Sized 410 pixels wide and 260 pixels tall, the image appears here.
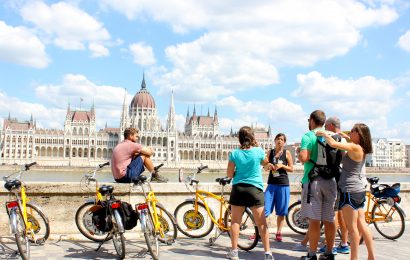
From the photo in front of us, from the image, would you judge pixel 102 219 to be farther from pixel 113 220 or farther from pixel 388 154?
pixel 388 154

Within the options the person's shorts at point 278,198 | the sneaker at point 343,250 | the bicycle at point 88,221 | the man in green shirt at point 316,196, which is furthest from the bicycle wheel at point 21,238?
the sneaker at point 343,250

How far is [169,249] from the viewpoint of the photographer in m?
5.95

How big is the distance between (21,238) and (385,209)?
5.46m

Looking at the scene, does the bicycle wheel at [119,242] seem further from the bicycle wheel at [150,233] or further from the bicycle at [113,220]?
the bicycle wheel at [150,233]

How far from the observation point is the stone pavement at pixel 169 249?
5.57 m

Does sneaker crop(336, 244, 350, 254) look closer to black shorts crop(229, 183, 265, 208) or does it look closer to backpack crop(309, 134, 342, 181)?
backpack crop(309, 134, 342, 181)

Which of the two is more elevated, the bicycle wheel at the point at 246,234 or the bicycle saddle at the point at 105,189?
the bicycle saddle at the point at 105,189

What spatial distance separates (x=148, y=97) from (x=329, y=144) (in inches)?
4649

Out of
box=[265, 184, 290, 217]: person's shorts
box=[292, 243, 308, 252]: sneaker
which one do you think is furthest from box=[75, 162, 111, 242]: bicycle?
box=[292, 243, 308, 252]: sneaker

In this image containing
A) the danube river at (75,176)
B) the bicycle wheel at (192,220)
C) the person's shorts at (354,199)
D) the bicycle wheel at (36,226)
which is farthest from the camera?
the danube river at (75,176)

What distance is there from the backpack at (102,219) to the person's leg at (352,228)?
283 cm

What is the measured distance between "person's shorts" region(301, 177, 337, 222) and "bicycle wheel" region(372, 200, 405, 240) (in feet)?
7.03

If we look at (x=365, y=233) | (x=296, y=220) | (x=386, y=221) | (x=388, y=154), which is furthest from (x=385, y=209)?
(x=388, y=154)

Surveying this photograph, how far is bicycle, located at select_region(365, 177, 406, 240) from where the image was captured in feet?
23.1
